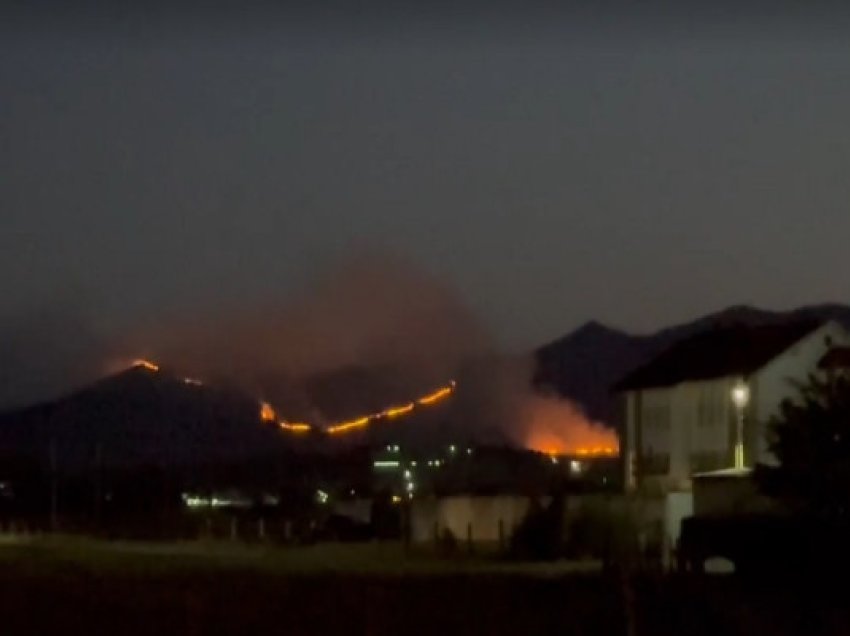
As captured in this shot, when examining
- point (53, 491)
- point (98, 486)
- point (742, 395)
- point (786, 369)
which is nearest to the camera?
point (786, 369)

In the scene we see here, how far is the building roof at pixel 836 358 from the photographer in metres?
67.6

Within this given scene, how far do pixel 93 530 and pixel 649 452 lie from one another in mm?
22061

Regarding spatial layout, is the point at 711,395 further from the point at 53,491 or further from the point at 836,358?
the point at 53,491

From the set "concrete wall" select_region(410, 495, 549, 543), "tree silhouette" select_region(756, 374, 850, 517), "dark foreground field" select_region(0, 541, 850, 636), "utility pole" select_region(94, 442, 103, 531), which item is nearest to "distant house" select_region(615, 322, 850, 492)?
"concrete wall" select_region(410, 495, 549, 543)

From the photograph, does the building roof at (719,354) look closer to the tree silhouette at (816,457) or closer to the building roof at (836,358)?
the building roof at (836,358)

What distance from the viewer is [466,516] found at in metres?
65.8

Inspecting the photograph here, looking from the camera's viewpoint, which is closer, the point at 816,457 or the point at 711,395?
the point at 816,457

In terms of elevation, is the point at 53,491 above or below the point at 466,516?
above

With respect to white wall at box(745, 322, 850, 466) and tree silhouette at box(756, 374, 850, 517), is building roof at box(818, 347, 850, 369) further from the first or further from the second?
tree silhouette at box(756, 374, 850, 517)

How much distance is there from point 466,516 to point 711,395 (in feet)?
50.6

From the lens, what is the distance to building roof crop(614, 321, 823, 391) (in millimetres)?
75750

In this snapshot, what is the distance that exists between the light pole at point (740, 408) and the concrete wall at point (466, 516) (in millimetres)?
10509

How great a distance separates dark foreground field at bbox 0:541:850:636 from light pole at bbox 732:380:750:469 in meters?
23.1

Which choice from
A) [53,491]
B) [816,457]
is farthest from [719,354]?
[53,491]
